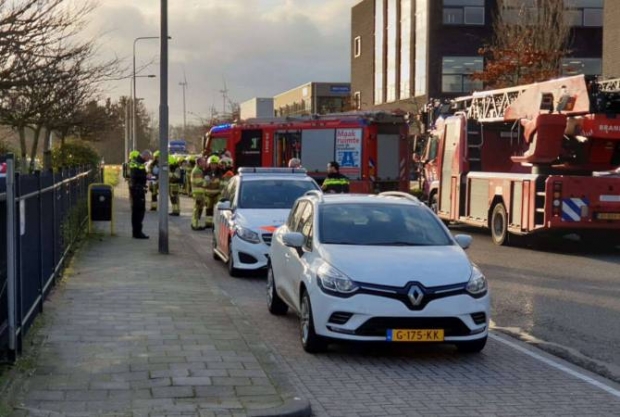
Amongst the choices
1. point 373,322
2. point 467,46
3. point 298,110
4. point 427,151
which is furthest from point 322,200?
point 298,110

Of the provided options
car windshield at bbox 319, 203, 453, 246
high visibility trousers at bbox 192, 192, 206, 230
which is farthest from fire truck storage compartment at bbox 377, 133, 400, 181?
car windshield at bbox 319, 203, 453, 246

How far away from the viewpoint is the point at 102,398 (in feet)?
21.0

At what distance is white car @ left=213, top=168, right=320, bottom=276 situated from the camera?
44.6ft

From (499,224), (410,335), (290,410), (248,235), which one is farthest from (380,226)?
(499,224)

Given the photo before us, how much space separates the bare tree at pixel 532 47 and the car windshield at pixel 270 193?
2064cm

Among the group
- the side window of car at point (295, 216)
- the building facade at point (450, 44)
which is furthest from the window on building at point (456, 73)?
the side window of car at point (295, 216)

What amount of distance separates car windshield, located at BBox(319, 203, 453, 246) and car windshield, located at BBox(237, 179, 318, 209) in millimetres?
5038

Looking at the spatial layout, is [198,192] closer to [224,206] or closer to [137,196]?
[137,196]

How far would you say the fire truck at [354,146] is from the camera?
26578mm

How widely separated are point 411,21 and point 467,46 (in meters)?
4.42

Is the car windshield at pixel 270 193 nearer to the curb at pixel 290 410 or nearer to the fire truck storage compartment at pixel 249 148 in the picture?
the curb at pixel 290 410

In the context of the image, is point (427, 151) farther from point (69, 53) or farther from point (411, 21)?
point (411, 21)

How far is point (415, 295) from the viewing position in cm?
789

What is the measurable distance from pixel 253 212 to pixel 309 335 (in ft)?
19.6
